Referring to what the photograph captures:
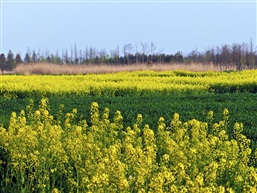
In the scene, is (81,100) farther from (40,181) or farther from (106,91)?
(40,181)

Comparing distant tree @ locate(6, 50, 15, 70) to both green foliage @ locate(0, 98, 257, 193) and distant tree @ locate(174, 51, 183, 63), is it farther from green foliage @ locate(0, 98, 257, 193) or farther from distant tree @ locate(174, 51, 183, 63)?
green foliage @ locate(0, 98, 257, 193)

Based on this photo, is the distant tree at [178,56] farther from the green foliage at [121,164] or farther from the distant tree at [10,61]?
the green foliage at [121,164]

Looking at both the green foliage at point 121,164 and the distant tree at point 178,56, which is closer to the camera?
the green foliage at point 121,164

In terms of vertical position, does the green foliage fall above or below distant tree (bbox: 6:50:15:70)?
below

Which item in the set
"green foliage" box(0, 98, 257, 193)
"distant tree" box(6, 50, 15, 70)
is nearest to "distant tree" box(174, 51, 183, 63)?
"distant tree" box(6, 50, 15, 70)

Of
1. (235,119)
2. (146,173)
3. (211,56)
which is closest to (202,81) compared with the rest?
(235,119)

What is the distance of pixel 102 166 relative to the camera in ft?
14.6

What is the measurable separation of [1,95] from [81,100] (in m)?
5.11

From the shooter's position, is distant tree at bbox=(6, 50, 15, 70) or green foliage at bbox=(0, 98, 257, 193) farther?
distant tree at bbox=(6, 50, 15, 70)

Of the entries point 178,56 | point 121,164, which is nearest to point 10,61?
point 178,56

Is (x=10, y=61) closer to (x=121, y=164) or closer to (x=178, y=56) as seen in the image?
(x=178, y=56)

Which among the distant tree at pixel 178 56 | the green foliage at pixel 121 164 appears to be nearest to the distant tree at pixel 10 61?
the distant tree at pixel 178 56

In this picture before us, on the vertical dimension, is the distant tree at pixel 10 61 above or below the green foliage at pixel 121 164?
above

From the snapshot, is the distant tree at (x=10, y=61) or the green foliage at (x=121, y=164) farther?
the distant tree at (x=10, y=61)
